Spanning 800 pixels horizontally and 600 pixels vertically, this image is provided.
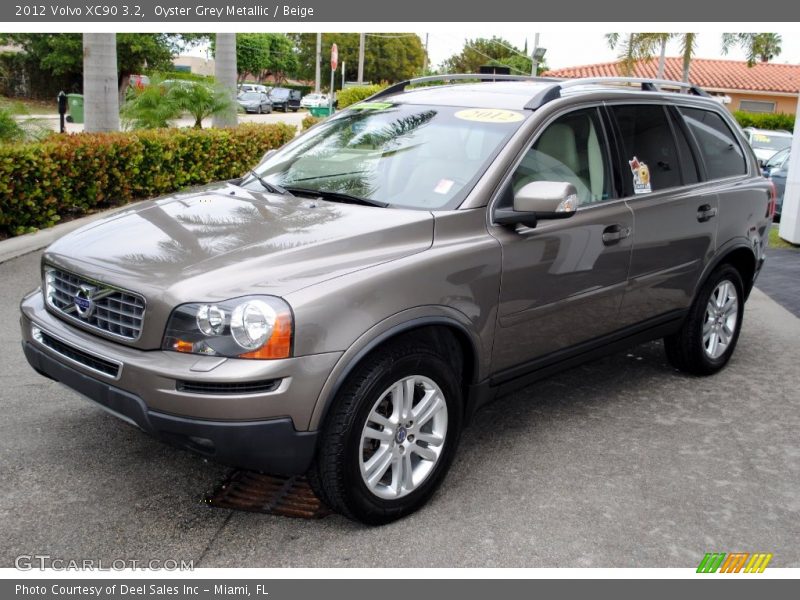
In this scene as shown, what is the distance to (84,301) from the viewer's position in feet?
11.6

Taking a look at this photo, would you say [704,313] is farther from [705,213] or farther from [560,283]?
[560,283]

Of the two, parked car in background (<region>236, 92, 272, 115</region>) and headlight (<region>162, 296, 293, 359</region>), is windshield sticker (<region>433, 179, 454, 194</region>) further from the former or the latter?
parked car in background (<region>236, 92, 272, 115</region>)

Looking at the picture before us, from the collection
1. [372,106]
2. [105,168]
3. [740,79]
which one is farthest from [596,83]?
[740,79]

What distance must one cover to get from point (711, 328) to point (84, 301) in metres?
4.03

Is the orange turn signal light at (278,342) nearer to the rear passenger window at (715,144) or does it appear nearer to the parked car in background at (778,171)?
the rear passenger window at (715,144)

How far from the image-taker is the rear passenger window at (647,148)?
15.5 feet

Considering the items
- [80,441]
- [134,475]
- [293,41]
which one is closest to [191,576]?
[134,475]

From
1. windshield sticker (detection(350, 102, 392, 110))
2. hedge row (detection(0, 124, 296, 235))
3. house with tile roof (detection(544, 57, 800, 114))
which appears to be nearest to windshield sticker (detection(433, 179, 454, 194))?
windshield sticker (detection(350, 102, 392, 110))

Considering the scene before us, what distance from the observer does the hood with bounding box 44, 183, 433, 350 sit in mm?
3211

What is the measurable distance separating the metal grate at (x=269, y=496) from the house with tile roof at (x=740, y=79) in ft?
138

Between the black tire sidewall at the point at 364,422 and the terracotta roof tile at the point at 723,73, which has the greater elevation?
the terracotta roof tile at the point at 723,73

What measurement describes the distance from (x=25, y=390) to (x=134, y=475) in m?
1.36

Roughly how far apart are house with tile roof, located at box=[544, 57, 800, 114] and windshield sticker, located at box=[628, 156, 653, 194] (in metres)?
40.4

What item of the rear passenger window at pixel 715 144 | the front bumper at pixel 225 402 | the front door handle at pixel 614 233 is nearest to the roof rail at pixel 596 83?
the rear passenger window at pixel 715 144
